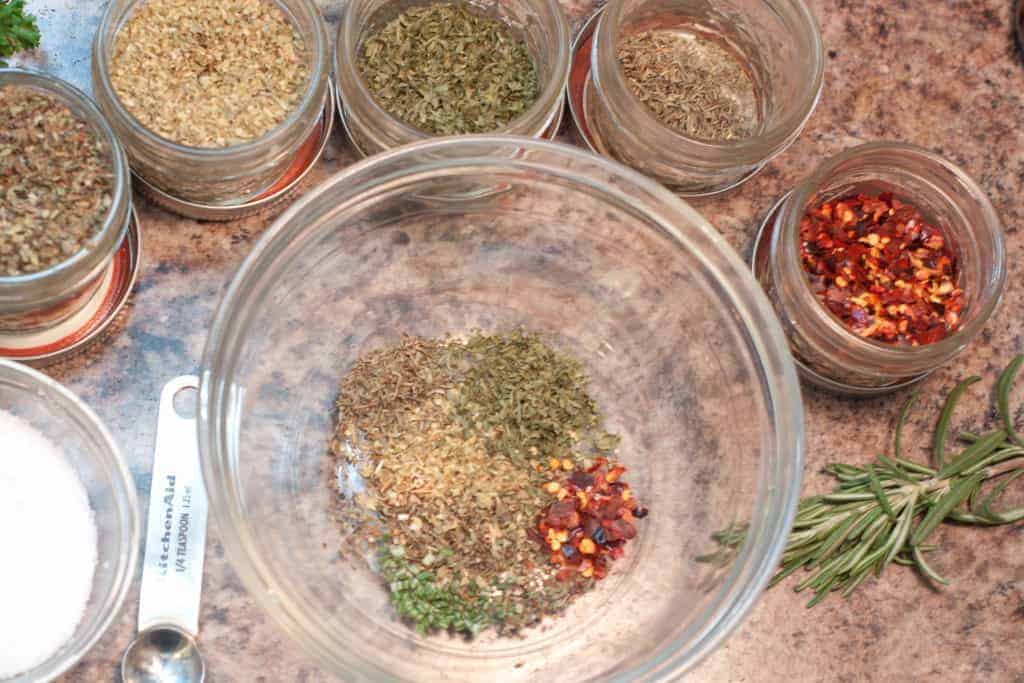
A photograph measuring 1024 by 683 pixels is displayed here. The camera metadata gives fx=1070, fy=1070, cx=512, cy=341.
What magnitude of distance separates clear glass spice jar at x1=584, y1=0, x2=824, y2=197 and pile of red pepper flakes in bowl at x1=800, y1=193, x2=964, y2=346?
0.16m

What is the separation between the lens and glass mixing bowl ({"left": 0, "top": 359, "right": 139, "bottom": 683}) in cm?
157

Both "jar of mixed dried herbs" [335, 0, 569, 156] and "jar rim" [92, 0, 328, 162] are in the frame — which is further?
"jar of mixed dried herbs" [335, 0, 569, 156]

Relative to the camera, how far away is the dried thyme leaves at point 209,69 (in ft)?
5.19

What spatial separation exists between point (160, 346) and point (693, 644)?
954 millimetres

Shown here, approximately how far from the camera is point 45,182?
1.52m

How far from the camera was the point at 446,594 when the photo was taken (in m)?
1.61

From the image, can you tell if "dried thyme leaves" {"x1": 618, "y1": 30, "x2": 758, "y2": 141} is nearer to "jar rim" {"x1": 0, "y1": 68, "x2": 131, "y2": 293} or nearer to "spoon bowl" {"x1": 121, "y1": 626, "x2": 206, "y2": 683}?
"jar rim" {"x1": 0, "y1": 68, "x2": 131, "y2": 293}

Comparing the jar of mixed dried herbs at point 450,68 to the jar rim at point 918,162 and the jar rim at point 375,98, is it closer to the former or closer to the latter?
the jar rim at point 375,98

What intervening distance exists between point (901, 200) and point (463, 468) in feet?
2.86

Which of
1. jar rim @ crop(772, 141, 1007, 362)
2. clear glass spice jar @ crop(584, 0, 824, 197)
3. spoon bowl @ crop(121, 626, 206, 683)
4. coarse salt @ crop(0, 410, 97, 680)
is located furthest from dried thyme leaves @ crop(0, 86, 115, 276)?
jar rim @ crop(772, 141, 1007, 362)

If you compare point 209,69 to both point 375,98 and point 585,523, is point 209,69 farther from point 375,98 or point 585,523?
point 585,523

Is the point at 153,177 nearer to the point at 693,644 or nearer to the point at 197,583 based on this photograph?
the point at 197,583

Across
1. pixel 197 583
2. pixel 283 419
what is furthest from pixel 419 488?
pixel 197 583

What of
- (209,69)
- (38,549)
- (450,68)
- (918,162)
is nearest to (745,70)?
Answer: (918,162)
